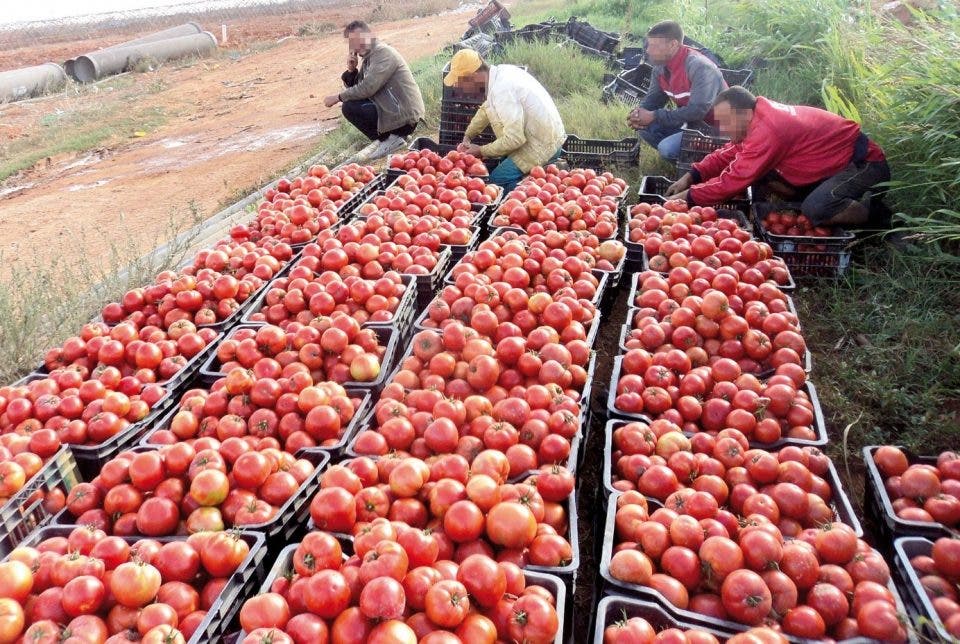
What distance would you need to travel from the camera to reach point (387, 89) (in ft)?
26.1

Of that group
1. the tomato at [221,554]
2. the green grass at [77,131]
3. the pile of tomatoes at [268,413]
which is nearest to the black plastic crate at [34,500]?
the pile of tomatoes at [268,413]

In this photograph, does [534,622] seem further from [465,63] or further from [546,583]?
[465,63]

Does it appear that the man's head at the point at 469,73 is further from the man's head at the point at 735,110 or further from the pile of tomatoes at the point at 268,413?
the pile of tomatoes at the point at 268,413

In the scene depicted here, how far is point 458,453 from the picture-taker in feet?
9.03

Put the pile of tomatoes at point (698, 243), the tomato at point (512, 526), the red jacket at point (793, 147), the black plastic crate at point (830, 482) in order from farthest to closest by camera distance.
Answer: the red jacket at point (793, 147)
the pile of tomatoes at point (698, 243)
the black plastic crate at point (830, 482)
the tomato at point (512, 526)

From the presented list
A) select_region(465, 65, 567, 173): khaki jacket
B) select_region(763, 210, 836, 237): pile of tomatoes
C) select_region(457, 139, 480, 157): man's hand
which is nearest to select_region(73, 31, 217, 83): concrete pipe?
select_region(457, 139, 480, 157): man's hand

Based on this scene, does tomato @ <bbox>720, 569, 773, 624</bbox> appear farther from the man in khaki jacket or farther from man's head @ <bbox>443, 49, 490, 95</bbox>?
the man in khaki jacket

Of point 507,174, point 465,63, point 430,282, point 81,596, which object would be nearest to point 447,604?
point 81,596

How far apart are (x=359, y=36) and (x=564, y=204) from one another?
12.8ft

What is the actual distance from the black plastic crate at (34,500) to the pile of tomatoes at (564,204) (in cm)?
318

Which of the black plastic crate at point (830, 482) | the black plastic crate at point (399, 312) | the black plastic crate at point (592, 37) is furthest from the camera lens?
the black plastic crate at point (592, 37)

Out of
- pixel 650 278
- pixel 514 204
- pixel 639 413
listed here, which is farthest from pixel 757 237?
pixel 639 413

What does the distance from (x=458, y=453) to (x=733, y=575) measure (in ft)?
3.75

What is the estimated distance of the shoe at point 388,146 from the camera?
8.30 meters
